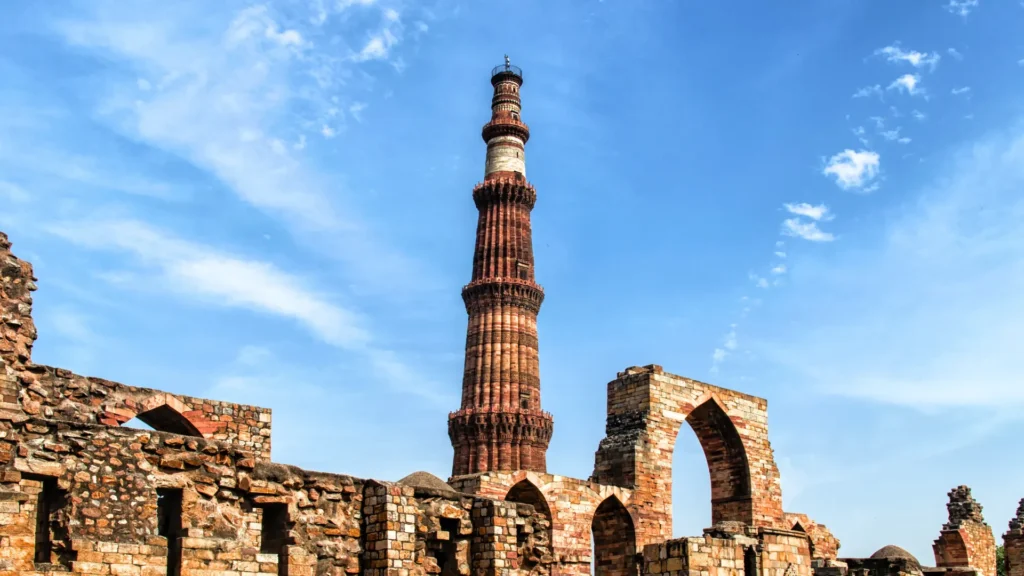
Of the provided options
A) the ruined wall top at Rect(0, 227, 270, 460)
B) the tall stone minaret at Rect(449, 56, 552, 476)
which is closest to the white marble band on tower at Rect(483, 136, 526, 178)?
the tall stone minaret at Rect(449, 56, 552, 476)

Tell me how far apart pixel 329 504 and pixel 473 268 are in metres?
24.5

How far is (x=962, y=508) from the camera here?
25.0 m

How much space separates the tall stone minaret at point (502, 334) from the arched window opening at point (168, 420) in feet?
63.8

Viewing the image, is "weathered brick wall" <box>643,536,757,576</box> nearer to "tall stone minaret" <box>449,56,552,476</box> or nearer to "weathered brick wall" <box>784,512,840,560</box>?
"weathered brick wall" <box>784,512,840,560</box>

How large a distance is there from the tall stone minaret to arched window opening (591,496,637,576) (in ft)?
41.3

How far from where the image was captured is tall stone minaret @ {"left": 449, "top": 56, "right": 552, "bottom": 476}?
32.0m

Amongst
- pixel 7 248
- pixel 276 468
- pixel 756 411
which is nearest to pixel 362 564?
pixel 276 468

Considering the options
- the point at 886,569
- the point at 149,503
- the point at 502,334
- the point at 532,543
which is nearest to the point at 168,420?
the point at 149,503

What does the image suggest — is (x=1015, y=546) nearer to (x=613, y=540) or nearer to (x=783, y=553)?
(x=613, y=540)

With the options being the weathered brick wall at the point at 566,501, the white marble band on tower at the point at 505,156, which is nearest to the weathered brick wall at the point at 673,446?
the weathered brick wall at the point at 566,501

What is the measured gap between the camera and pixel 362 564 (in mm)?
9812

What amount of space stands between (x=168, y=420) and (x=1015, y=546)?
63.9 feet

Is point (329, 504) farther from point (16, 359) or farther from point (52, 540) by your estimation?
point (16, 359)

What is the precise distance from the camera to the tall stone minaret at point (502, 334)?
31969 mm
